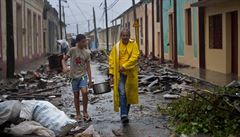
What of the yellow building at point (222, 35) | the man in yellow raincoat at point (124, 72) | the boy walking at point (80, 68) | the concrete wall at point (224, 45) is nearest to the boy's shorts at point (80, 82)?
the boy walking at point (80, 68)

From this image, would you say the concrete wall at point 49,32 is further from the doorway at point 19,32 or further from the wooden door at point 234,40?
the wooden door at point 234,40

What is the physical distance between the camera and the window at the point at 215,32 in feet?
67.2

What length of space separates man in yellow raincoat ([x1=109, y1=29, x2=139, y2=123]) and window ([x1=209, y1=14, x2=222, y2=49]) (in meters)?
12.0

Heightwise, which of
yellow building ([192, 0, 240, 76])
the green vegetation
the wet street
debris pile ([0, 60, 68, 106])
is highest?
yellow building ([192, 0, 240, 76])

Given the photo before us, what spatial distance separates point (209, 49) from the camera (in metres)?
21.8

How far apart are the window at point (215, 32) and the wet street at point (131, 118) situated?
8194 millimetres

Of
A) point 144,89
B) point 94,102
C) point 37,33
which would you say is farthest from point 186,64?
point 37,33

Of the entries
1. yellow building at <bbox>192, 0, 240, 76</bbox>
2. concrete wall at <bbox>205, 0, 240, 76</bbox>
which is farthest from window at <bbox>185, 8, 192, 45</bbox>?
concrete wall at <bbox>205, 0, 240, 76</bbox>

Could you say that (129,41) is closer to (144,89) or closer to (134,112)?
(134,112)

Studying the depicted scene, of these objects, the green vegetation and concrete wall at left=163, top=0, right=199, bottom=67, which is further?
concrete wall at left=163, top=0, right=199, bottom=67

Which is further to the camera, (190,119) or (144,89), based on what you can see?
(144,89)

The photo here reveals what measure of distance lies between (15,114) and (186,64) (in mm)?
19137

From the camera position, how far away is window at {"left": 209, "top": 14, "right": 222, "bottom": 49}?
20484 millimetres

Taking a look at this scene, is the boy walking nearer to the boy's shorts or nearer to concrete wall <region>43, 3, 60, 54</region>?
the boy's shorts
